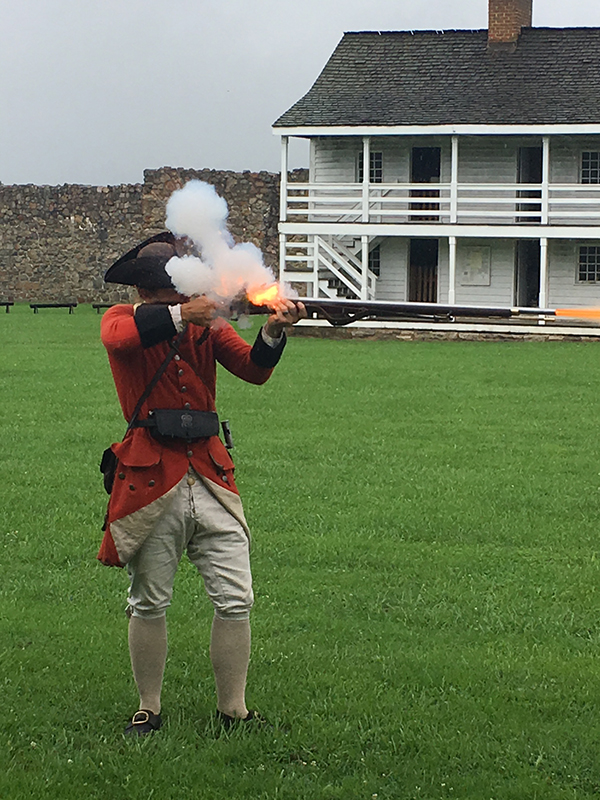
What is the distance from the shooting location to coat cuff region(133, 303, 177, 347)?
4.74 metres

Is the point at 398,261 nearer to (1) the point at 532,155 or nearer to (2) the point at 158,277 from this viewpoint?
(1) the point at 532,155

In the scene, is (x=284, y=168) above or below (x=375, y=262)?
above

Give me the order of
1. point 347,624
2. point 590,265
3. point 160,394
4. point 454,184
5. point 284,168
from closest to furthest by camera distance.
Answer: point 160,394 → point 347,624 → point 454,184 → point 284,168 → point 590,265

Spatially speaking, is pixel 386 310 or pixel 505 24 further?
pixel 505 24

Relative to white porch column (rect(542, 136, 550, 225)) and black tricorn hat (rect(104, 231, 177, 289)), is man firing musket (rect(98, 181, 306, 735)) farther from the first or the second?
white porch column (rect(542, 136, 550, 225))

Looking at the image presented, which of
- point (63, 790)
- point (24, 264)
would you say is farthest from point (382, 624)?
point (24, 264)

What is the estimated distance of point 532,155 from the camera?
111 ft

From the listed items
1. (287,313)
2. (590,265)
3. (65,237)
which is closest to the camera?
(287,313)

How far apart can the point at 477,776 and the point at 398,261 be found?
99.2 ft

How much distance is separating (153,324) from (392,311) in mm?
952

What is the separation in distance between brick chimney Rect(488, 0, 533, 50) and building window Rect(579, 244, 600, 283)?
595cm

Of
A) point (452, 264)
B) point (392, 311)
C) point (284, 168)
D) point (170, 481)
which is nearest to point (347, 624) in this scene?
point (170, 481)

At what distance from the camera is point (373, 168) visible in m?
34.7

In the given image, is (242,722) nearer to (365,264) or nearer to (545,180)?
(365,264)
